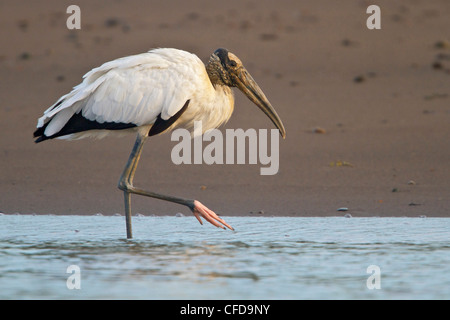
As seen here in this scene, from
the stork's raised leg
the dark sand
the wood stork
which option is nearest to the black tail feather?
the wood stork

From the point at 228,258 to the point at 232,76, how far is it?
2063 mm

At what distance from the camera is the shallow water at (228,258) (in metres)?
5.90

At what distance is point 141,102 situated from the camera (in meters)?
7.79

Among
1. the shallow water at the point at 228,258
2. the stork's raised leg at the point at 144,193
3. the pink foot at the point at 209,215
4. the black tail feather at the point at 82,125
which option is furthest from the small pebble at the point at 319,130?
the black tail feather at the point at 82,125

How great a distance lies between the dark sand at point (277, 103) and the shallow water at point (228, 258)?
42.2 inches

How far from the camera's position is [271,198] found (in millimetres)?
9891

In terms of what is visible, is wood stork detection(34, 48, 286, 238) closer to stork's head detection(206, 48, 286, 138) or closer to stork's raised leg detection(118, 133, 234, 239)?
stork's raised leg detection(118, 133, 234, 239)

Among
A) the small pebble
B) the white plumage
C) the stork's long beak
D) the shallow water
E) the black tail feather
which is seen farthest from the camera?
the small pebble

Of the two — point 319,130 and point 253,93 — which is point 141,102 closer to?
point 253,93

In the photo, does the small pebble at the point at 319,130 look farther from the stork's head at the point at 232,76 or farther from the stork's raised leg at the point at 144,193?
the stork's raised leg at the point at 144,193

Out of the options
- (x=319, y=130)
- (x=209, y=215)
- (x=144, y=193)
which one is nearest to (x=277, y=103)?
(x=319, y=130)

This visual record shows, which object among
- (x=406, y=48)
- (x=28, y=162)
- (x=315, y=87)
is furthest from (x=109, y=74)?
(x=406, y=48)

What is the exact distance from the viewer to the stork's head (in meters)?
8.29

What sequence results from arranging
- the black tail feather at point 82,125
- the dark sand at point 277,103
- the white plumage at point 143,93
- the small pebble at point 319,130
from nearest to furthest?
the white plumage at point 143,93 < the black tail feather at point 82,125 < the dark sand at point 277,103 < the small pebble at point 319,130
